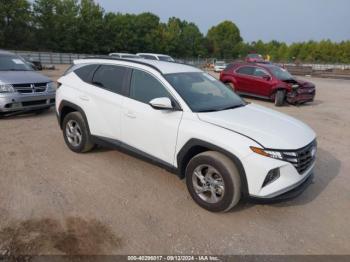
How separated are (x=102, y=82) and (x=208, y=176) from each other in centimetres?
239

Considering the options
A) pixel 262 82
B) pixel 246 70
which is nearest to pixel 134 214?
pixel 262 82

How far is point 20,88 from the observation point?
7.27 meters

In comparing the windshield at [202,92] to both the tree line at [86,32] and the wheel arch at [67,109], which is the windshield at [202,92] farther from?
the tree line at [86,32]

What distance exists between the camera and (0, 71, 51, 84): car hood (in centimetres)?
721

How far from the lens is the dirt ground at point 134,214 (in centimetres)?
306

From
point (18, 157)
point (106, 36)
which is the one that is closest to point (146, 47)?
point (106, 36)

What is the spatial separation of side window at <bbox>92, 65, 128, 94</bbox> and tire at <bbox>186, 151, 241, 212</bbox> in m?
1.68

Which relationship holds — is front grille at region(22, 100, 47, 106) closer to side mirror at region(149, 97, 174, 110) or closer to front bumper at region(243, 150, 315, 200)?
side mirror at region(149, 97, 174, 110)

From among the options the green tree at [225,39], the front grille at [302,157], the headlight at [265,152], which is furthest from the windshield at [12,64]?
the green tree at [225,39]

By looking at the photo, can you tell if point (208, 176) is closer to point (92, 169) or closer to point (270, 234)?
point (270, 234)

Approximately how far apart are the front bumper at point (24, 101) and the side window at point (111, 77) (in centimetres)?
327

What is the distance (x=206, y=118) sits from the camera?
3.68 meters

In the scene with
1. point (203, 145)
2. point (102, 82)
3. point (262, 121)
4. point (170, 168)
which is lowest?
point (170, 168)

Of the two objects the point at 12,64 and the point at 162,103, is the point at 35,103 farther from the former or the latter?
the point at 162,103
